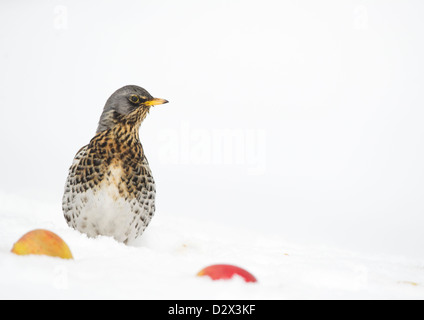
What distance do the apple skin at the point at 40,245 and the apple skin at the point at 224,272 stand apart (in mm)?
871

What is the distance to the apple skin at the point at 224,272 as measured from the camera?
9.08 ft

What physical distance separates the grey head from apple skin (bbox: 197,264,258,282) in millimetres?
2127

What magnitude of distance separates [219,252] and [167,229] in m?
1.08

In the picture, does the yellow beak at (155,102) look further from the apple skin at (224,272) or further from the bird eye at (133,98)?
the apple skin at (224,272)

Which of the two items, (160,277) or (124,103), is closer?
(160,277)

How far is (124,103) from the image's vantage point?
4.56 meters

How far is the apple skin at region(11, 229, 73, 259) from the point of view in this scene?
2949 mm

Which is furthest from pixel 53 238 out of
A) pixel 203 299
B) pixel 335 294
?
pixel 335 294

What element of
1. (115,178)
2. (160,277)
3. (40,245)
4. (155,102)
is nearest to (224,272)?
(160,277)

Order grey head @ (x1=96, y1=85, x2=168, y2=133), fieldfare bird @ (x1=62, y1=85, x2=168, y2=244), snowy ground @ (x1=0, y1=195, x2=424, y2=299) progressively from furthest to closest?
grey head @ (x1=96, y1=85, x2=168, y2=133)
fieldfare bird @ (x1=62, y1=85, x2=168, y2=244)
snowy ground @ (x1=0, y1=195, x2=424, y2=299)

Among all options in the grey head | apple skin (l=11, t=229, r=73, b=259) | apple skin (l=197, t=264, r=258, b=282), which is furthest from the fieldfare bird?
apple skin (l=197, t=264, r=258, b=282)

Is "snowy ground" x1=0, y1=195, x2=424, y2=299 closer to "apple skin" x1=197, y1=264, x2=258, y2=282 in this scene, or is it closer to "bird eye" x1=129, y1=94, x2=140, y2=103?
"apple skin" x1=197, y1=264, x2=258, y2=282

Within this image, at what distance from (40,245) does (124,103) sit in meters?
1.89

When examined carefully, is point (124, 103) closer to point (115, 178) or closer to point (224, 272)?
point (115, 178)
